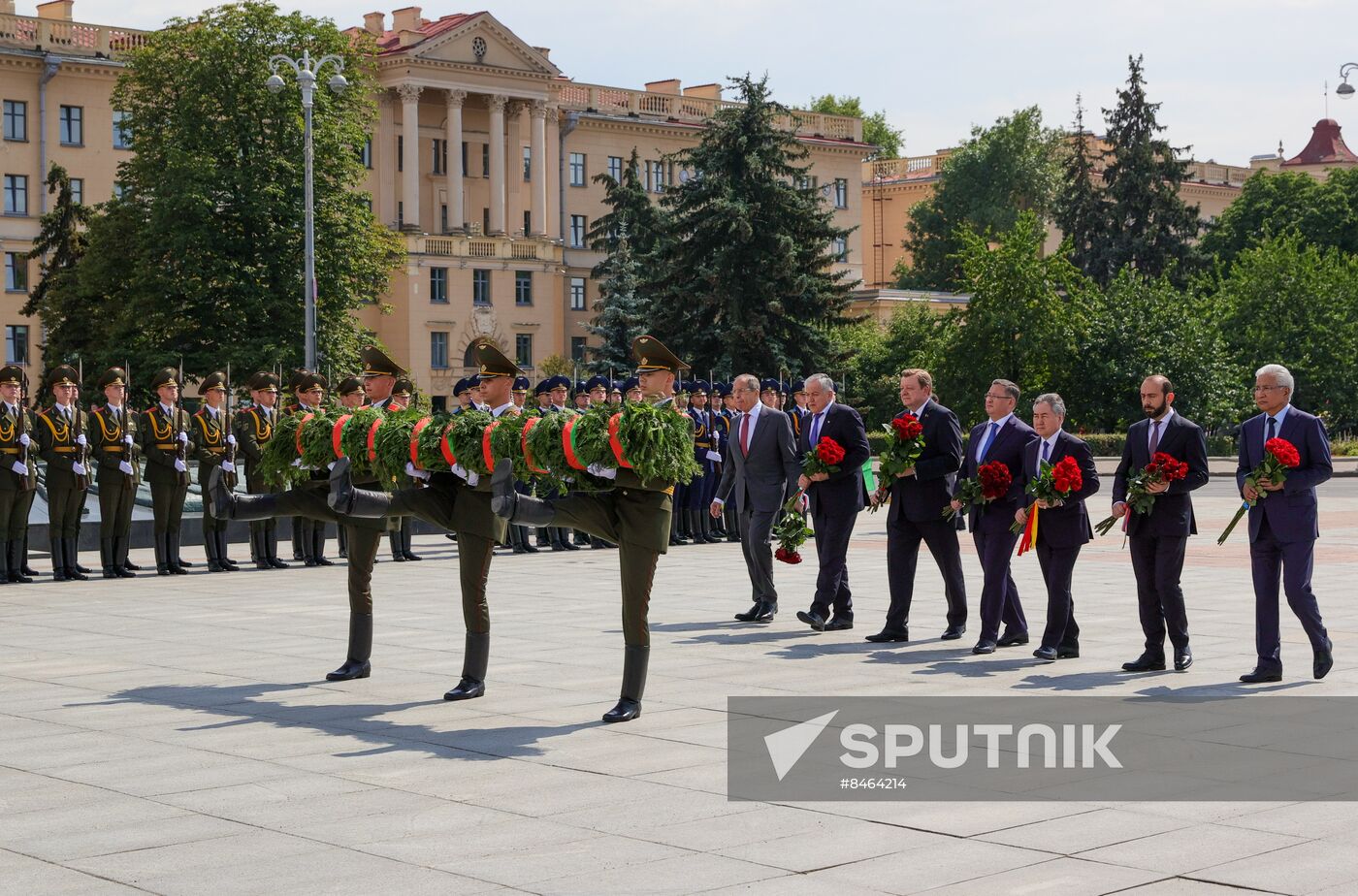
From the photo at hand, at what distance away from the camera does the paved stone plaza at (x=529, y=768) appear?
7004 millimetres

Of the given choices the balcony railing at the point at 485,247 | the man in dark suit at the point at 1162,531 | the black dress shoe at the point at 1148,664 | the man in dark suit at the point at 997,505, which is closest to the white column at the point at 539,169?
the balcony railing at the point at 485,247

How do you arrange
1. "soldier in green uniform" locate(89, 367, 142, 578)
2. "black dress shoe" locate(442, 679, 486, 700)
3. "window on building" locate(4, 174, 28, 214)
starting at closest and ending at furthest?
1. "black dress shoe" locate(442, 679, 486, 700)
2. "soldier in green uniform" locate(89, 367, 142, 578)
3. "window on building" locate(4, 174, 28, 214)

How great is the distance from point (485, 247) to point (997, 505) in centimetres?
7578

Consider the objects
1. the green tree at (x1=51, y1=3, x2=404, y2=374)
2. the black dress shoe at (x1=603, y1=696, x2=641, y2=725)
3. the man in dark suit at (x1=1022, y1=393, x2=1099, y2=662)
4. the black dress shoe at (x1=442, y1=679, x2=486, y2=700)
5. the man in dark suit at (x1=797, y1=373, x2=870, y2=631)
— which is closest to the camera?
the black dress shoe at (x1=603, y1=696, x2=641, y2=725)

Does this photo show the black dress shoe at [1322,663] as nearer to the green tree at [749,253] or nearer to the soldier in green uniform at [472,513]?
the soldier in green uniform at [472,513]

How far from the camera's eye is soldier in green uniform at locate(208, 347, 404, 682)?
11469mm

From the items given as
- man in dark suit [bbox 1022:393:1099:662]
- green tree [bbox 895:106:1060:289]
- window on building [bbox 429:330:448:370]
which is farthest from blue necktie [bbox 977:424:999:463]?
green tree [bbox 895:106:1060:289]

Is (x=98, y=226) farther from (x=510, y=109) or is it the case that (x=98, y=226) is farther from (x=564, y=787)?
(x=564, y=787)

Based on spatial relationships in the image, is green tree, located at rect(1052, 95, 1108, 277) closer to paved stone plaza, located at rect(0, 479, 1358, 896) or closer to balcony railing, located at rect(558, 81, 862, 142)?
balcony railing, located at rect(558, 81, 862, 142)

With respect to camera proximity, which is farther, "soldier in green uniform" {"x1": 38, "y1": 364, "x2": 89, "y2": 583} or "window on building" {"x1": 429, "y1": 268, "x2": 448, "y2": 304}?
"window on building" {"x1": 429, "y1": 268, "x2": 448, "y2": 304}

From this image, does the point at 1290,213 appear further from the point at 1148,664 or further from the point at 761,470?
the point at 1148,664

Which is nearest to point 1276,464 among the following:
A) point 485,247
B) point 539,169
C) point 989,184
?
point 485,247

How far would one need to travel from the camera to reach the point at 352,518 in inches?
468

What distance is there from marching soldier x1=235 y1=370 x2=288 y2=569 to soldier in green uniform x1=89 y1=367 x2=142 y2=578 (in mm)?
1297
